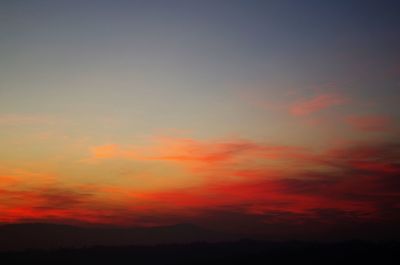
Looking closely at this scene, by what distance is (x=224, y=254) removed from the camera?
278 ft

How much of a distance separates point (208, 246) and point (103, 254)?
20.7m

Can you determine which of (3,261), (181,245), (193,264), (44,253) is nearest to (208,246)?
(181,245)

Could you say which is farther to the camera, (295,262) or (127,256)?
(127,256)

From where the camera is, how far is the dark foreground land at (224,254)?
214ft

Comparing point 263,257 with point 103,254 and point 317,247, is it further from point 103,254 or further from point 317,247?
point 103,254

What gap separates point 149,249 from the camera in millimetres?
89625

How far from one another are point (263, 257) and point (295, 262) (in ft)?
18.7

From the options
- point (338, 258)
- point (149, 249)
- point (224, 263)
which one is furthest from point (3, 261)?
point (338, 258)

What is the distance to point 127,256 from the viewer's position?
8631 cm

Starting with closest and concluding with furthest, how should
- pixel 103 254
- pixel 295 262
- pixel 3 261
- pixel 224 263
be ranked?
pixel 295 262 < pixel 224 263 < pixel 3 261 < pixel 103 254

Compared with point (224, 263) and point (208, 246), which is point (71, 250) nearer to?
point (208, 246)

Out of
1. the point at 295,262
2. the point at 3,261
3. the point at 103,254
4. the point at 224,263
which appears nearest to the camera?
the point at 295,262

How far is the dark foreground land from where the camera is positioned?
65.2 m

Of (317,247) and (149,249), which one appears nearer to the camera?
(317,247)
